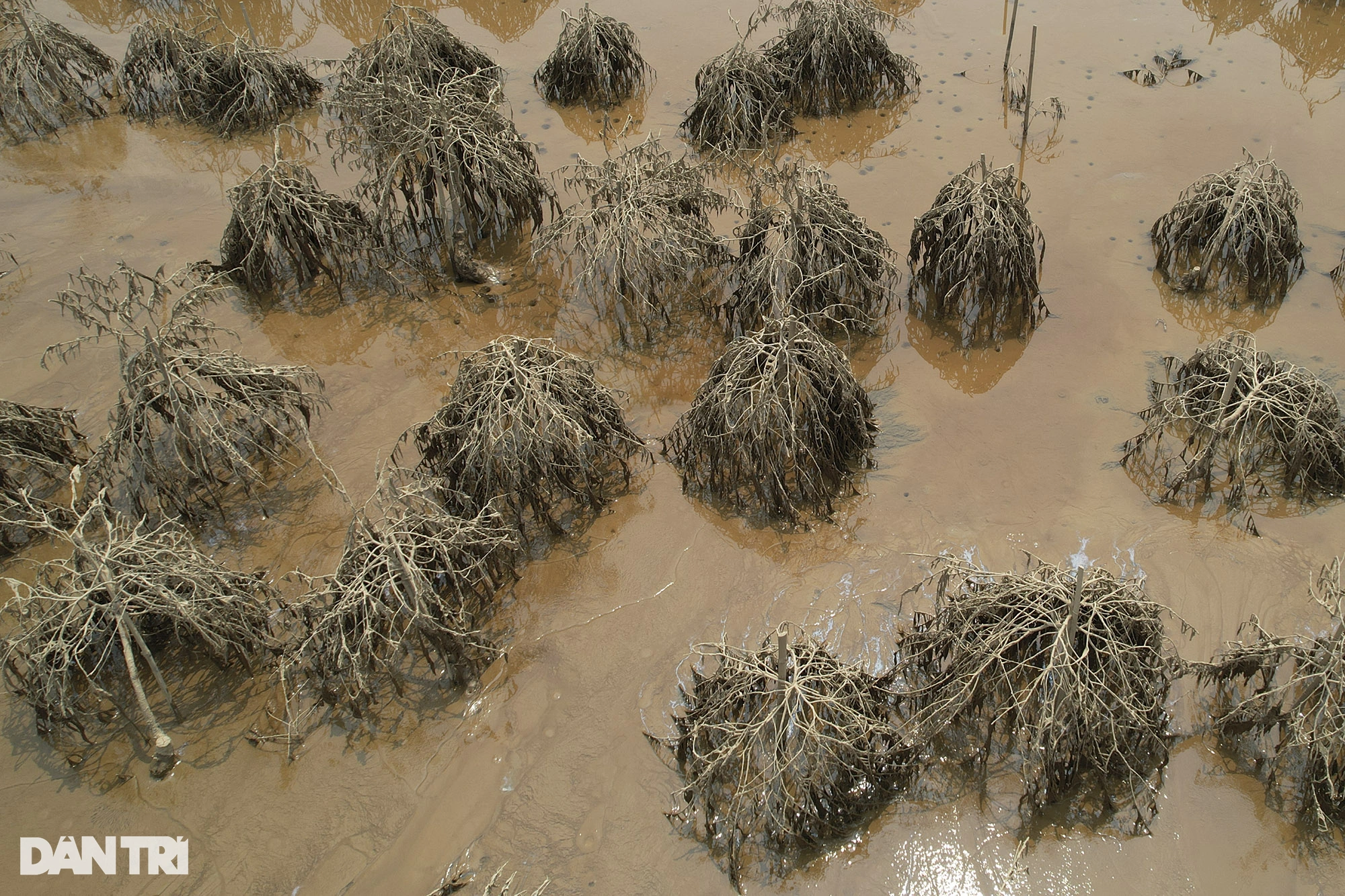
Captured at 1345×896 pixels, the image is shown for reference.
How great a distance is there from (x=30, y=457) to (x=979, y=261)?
7435 millimetres

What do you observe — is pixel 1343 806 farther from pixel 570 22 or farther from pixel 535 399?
pixel 570 22

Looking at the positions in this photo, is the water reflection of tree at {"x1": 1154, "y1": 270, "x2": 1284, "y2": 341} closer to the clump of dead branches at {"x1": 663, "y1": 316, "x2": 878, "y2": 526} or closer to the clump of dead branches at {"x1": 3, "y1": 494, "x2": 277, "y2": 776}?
the clump of dead branches at {"x1": 663, "y1": 316, "x2": 878, "y2": 526}

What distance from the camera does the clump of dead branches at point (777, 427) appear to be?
21.9 ft

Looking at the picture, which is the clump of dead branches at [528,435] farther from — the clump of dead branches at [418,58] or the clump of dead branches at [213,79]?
the clump of dead branches at [213,79]

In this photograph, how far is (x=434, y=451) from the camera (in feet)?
22.9

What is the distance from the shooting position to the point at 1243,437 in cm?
669

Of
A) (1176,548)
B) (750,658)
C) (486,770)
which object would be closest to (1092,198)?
(1176,548)

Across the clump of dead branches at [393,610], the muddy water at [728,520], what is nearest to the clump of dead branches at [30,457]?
the muddy water at [728,520]

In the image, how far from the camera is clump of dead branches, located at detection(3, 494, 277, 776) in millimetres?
5695

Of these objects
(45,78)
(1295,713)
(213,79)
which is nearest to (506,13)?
(213,79)

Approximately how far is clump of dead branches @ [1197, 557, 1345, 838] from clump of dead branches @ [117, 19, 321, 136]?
439 inches

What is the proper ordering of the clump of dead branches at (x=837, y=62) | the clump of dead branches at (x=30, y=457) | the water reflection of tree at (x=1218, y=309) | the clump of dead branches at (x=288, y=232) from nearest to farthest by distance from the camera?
1. the clump of dead branches at (x=30, y=457)
2. the water reflection of tree at (x=1218, y=309)
3. the clump of dead branches at (x=288, y=232)
4. the clump of dead branches at (x=837, y=62)

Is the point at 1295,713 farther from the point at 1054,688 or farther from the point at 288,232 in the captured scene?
the point at 288,232

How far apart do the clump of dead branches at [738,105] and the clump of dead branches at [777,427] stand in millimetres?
4050
